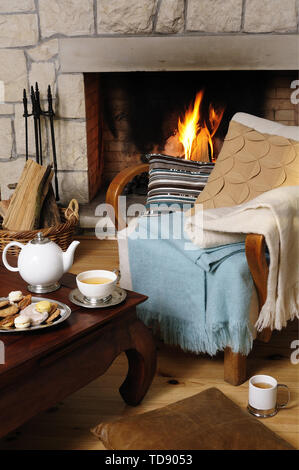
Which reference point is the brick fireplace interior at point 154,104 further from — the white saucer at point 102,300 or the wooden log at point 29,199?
the white saucer at point 102,300

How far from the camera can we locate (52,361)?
1.39 metres

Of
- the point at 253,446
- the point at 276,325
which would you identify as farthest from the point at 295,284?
the point at 253,446

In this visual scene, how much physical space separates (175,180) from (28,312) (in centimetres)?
130

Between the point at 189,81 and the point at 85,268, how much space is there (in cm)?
144

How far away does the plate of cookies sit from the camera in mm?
1403

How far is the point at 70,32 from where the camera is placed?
3.15 metres

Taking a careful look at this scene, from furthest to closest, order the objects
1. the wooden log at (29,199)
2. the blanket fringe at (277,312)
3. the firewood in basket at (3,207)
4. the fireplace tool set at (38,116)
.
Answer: the fireplace tool set at (38,116) → the firewood in basket at (3,207) → the wooden log at (29,199) → the blanket fringe at (277,312)

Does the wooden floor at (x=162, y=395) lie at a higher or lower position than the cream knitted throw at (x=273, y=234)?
lower

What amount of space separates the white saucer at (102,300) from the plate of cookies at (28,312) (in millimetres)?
51

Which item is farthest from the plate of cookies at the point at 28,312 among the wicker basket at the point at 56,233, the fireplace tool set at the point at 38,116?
the fireplace tool set at the point at 38,116

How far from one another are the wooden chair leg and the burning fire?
197 cm

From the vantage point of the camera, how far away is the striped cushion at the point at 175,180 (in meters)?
2.54

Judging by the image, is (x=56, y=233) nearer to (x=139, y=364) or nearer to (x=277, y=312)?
(x=139, y=364)

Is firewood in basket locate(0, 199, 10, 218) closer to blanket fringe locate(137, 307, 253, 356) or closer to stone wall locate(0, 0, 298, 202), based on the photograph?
stone wall locate(0, 0, 298, 202)
